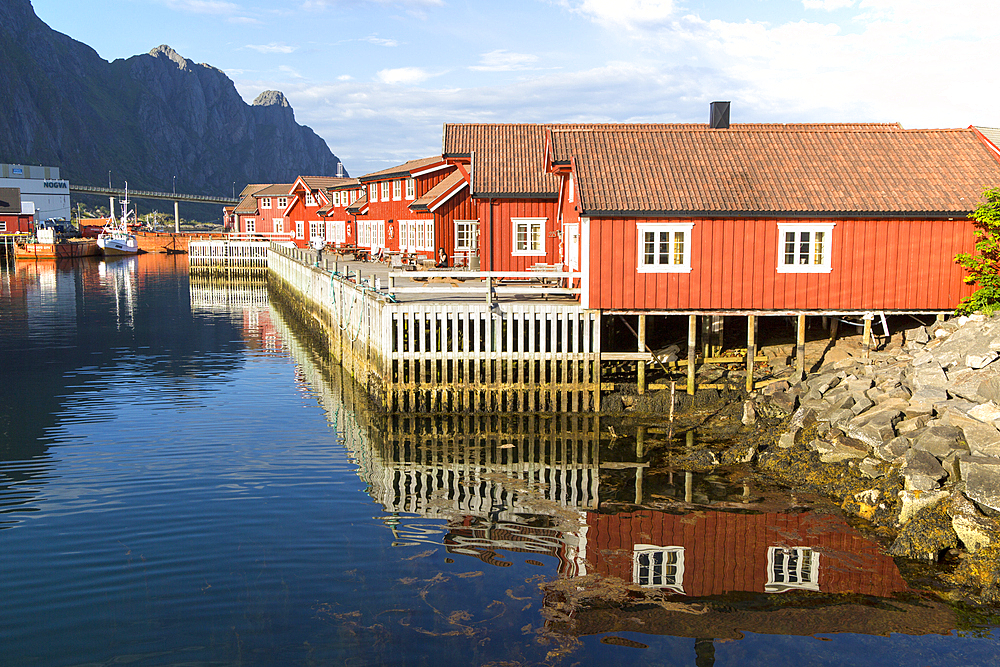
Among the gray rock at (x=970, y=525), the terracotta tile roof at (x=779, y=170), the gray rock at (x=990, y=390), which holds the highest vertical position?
the terracotta tile roof at (x=779, y=170)

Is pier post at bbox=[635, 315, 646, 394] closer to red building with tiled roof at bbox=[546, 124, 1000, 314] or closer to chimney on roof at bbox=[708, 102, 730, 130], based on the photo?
red building with tiled roof at bbox=[546, 124, 1000, 314]

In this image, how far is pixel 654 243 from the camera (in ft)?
74.2

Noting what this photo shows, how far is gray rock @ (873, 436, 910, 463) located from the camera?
16.1 m

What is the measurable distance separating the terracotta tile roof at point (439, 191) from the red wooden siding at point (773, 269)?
16.7 metres

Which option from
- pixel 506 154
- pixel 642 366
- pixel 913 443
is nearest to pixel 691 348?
pixel 642 366

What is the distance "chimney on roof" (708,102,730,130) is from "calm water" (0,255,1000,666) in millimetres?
12903

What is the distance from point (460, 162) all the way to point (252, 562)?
28579mm

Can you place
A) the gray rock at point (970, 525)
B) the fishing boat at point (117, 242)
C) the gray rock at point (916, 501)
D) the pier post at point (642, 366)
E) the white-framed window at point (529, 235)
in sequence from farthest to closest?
the fishing boat at point (117, 242), the white-framed window at point (529, 235), the pier post at point (642, 366), the gray rock at point (916, 501), the gray rock at point (970, 525)

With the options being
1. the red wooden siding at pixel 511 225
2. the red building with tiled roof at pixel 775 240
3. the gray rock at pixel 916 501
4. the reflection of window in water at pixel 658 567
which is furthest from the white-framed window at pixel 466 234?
the gray rock at pixel 916 501

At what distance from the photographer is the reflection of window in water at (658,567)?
12828 millimetres

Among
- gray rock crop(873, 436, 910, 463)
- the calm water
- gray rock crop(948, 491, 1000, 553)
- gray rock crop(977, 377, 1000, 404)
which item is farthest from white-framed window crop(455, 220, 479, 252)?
gray rock crop(948, 491, 1000, 553)

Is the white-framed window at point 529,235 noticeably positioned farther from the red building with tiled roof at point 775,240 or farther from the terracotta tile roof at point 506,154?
the red building with tiled roof at point 775,240

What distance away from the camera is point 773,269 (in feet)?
74.4

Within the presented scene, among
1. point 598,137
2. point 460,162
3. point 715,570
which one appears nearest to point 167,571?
point 715,570
